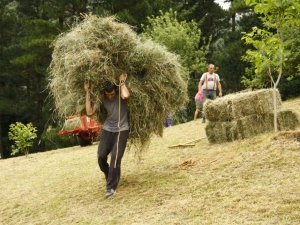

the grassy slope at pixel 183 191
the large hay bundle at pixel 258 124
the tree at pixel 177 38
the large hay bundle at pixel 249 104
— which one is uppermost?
the tree at pixel 177 38

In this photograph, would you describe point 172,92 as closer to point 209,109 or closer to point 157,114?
point 157,114

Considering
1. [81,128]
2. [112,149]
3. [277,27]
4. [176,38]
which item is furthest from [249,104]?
[176,38]

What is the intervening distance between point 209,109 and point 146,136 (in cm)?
255

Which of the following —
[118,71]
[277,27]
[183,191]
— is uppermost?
[277,27]

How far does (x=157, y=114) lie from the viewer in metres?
7.24

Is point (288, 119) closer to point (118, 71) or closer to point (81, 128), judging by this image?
point (118, 71)

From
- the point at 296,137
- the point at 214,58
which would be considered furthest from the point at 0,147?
the point at 296,137

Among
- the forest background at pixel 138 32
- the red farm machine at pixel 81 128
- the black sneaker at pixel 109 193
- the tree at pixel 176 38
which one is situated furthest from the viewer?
the tree at pixel 176 38

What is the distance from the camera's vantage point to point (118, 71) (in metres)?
6.89

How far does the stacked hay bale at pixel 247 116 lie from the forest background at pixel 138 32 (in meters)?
11.0

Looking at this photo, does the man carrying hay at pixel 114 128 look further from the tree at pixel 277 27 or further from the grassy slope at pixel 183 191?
the tree at pixel 277 27

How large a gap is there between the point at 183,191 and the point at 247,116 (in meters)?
3.26

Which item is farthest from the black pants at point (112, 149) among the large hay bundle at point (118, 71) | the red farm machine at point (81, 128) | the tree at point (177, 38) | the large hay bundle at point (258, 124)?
the tree at point (177, 38)

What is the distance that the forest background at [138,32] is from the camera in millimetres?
25341
